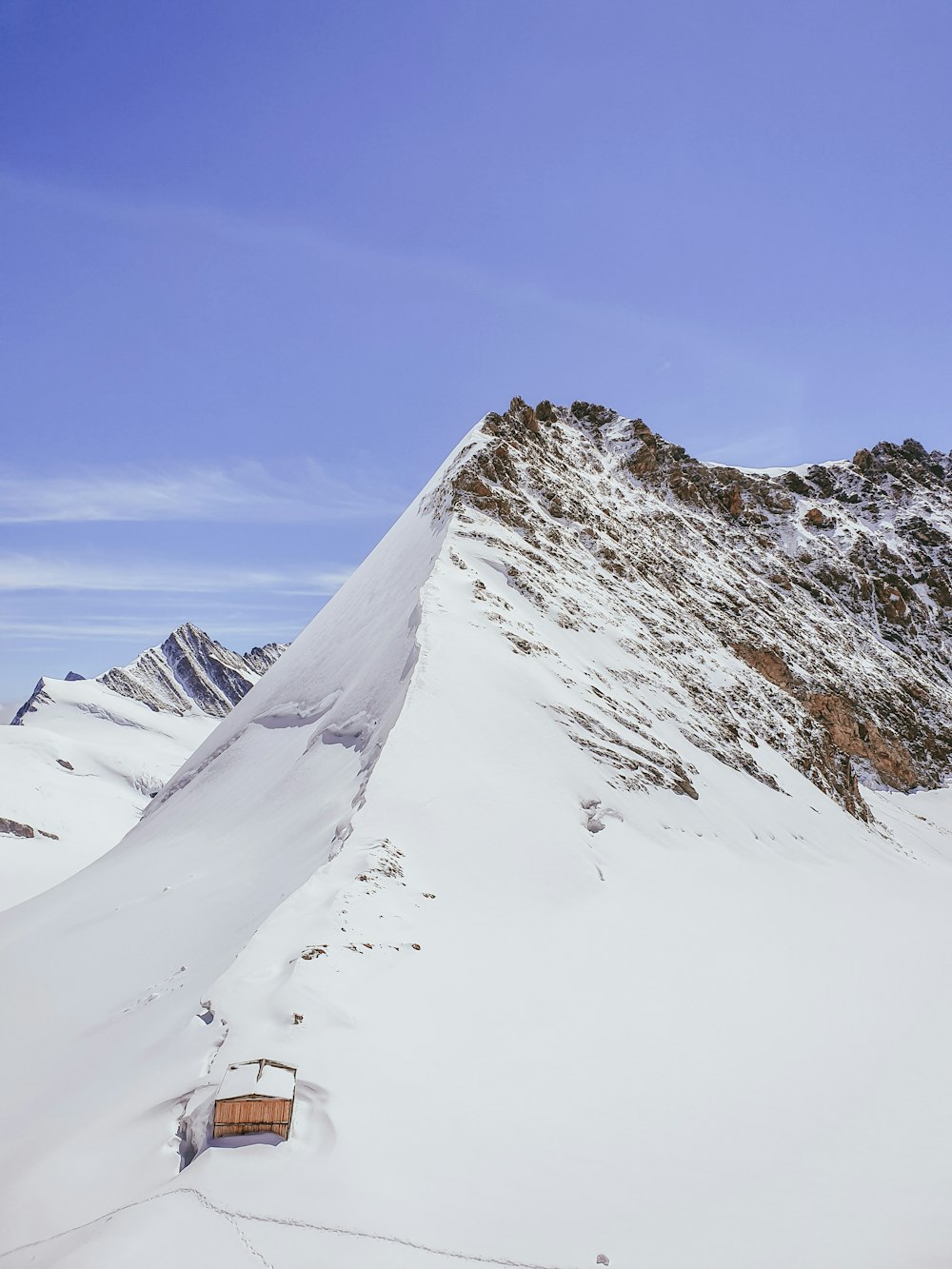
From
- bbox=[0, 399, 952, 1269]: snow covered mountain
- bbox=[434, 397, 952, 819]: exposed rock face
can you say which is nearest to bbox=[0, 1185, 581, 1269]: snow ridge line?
bbox=[0, 399, 952, 1269]: snow covered mountain

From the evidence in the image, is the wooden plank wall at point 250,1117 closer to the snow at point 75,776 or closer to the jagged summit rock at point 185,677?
the snow at point 75,776

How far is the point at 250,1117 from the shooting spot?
591cm

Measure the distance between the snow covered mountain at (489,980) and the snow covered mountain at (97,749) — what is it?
93.4 ft

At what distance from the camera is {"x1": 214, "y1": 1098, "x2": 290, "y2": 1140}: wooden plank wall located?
5871 mm

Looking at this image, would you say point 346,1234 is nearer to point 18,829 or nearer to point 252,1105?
point 252,1105

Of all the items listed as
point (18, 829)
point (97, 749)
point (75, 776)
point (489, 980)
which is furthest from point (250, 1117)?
point (97, 749)

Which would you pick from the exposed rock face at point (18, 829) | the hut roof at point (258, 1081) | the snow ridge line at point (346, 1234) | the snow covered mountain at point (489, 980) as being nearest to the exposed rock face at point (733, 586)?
the snow covered mountain at point (489, 980)

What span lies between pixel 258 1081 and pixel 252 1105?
0.85ft

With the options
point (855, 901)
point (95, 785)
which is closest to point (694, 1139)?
point (855, 901)

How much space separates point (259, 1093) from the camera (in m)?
6.04

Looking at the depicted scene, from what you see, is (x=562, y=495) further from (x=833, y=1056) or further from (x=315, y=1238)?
(x=315, y=1238)

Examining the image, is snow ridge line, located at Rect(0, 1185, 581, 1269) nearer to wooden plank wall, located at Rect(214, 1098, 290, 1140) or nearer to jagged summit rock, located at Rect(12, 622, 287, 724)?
wooden plank wall, located at Rect(214, 1098, 290, 1140)

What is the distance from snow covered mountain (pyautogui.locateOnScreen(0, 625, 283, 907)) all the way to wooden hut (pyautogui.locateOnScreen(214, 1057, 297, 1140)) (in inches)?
1612

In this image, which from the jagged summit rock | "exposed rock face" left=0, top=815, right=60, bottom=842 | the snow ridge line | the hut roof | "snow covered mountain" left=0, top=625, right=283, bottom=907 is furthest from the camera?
the jagged summit rock
